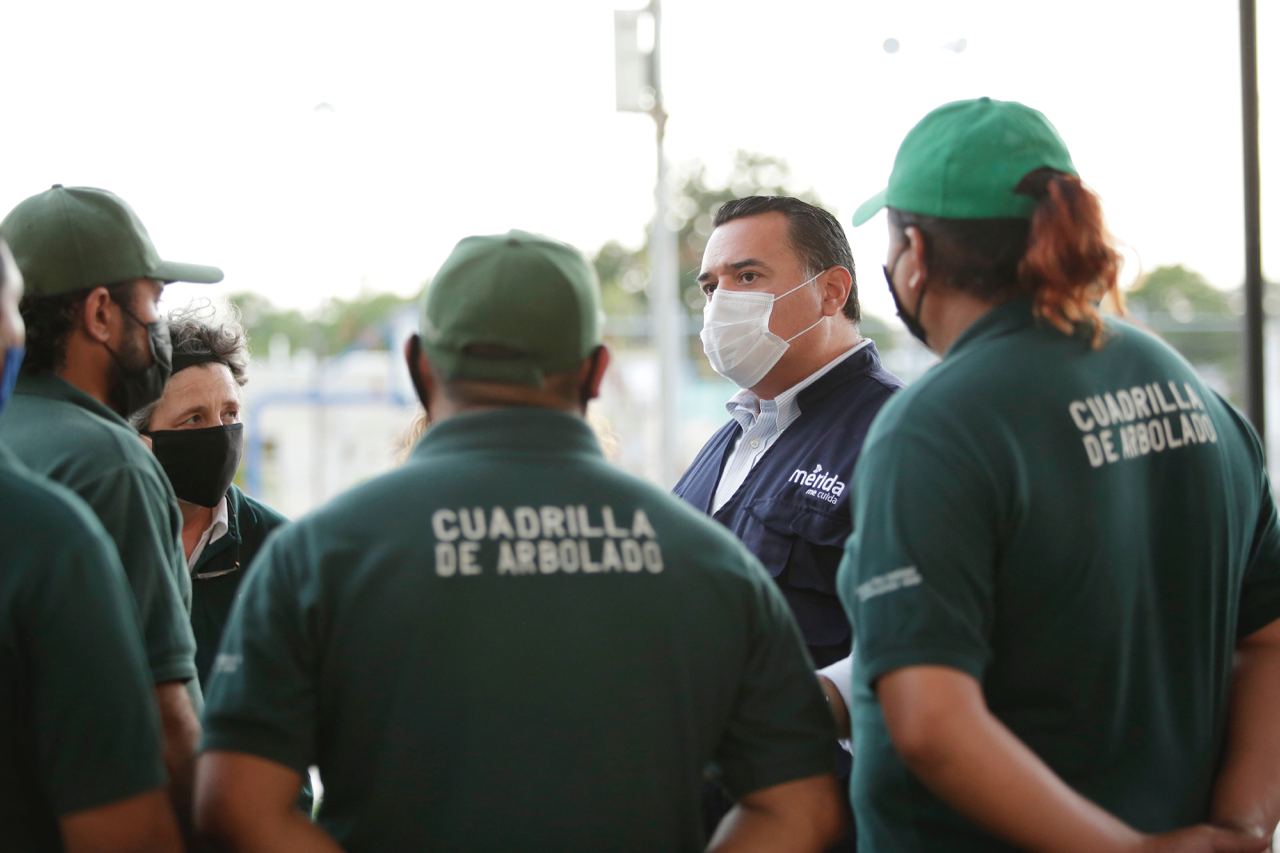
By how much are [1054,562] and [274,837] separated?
1.11 meters

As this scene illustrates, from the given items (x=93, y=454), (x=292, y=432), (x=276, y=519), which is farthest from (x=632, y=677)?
(x=292, y=432)

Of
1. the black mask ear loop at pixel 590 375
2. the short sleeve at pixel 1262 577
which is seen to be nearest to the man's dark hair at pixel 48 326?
the black mask ear loop at pixel 590 375

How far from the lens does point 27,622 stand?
5.01ft

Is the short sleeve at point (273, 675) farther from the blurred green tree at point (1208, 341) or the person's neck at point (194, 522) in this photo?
the blurred green tree at point (1208, 341)

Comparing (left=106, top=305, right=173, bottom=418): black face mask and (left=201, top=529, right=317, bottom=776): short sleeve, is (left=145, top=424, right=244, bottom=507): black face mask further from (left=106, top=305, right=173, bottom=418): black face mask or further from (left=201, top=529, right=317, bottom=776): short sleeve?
(left=201, top=529, right=317, bottom=776): short sleeve

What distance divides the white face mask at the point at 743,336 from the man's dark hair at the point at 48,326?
5.08 ft

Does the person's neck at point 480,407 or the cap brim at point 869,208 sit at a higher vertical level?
the cap brim at point 869,208

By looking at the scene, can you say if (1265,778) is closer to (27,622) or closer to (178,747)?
(178,747)

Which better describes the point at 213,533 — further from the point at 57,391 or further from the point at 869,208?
the point at 869,208

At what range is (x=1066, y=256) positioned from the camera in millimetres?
1820

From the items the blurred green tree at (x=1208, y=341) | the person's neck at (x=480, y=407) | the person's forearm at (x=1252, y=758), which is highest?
the person's neck at (x=480, y=407)

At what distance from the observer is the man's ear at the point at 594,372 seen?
183cm

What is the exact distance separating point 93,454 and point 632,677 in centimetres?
98

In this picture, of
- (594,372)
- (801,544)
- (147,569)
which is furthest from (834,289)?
(147,569)
